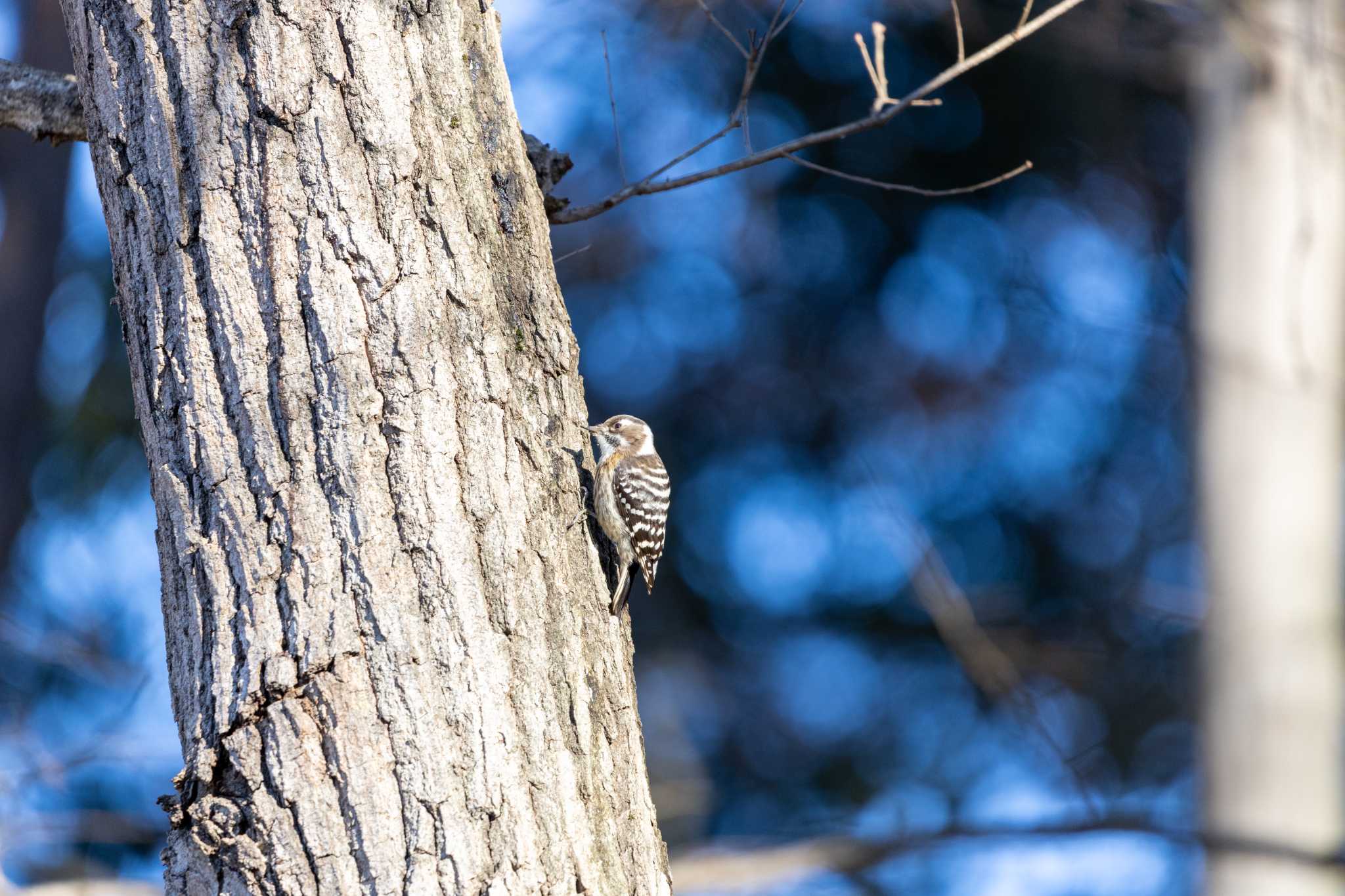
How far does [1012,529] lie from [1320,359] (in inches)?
193

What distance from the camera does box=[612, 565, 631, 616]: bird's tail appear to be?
8.11 feet

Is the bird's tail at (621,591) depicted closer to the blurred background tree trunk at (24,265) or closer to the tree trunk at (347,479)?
the tree trunk at (347,479)

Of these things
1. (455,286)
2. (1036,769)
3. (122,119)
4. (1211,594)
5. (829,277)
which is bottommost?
Answer: (1036,769)

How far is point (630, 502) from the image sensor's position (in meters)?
3.99

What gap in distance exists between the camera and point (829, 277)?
29.7ft

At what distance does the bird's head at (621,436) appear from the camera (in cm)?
452

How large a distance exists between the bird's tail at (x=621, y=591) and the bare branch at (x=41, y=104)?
5.15 ft

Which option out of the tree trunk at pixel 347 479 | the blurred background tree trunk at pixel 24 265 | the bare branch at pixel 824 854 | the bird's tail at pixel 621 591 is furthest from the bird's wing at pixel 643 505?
the blurred background tree trunk at pixel 24 265

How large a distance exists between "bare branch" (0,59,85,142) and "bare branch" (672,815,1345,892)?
333 cm

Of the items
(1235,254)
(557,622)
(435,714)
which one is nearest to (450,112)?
(557,622)

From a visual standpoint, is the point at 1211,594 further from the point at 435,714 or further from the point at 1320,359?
the point at 435,714

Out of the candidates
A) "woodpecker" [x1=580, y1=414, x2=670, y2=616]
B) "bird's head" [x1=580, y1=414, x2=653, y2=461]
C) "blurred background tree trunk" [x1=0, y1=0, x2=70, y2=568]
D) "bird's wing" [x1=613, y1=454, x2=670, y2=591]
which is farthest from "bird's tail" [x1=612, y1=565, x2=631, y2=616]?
"blurred background tree trunk" [x1=0, y1=0, x2=70, y2=568]

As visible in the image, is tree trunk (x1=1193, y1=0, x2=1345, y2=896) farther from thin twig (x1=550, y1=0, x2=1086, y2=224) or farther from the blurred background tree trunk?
the blurred background tree trunk

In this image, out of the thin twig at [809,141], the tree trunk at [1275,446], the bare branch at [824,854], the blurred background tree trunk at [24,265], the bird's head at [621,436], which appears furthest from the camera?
the blurred background tree trunk at [24,265]
